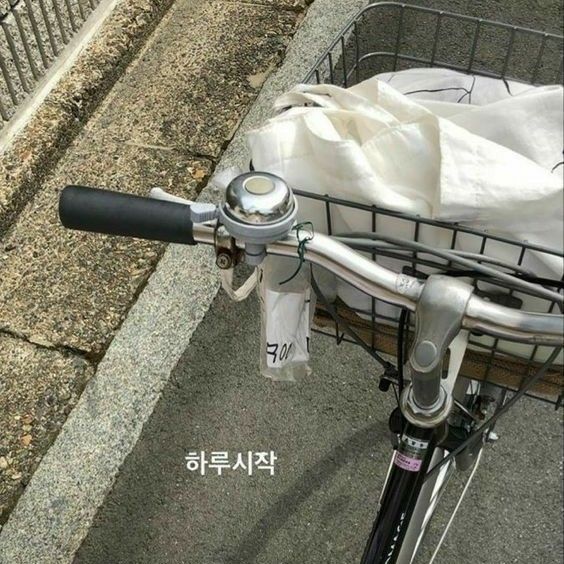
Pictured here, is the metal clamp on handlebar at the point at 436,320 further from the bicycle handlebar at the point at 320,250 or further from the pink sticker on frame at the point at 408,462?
the pink sticker on frame at the point at 408,462

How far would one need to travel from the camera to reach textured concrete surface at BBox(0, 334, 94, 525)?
256 cm

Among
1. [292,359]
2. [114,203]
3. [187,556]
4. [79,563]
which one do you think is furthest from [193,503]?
[114,203]

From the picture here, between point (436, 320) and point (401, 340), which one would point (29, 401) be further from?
point (436, 320)

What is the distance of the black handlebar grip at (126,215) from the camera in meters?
1.21

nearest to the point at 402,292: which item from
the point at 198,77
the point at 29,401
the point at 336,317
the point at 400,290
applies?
the point at 400,290

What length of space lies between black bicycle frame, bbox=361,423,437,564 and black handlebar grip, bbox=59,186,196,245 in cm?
55

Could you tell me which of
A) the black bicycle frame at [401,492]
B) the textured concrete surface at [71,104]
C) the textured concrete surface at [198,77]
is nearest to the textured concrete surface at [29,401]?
the textured concrete surface at [71,104]

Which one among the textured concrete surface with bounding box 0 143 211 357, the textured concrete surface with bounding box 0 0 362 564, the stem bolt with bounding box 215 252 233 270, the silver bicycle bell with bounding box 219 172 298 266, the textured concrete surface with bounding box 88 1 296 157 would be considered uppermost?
the silver bicycle bell with bounding box 219 172 298 266

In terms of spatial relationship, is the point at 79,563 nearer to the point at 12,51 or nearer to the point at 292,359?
the point at 292,359

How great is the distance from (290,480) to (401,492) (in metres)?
1.18

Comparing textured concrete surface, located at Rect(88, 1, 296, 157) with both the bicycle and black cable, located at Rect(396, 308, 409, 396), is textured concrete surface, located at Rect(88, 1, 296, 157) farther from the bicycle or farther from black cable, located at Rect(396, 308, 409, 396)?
black cable, located at Rect(396, 308, 409, 396)

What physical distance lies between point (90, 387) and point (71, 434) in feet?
0.60

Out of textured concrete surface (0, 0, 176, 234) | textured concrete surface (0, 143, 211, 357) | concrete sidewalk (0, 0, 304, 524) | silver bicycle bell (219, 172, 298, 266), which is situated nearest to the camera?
silver bicycle bell (219, 172, 298, 266)

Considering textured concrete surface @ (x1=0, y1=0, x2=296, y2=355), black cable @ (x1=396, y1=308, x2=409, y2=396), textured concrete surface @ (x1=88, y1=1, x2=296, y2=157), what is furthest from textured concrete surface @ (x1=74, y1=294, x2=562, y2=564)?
black cable @ (x1=396, y1=308, x2=409, y2=396)
